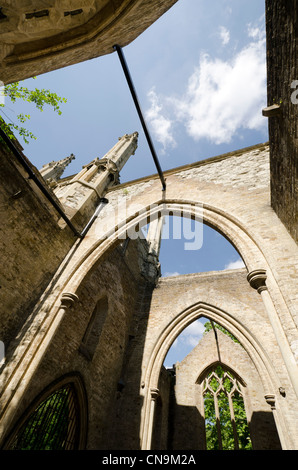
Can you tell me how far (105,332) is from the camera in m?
8.02

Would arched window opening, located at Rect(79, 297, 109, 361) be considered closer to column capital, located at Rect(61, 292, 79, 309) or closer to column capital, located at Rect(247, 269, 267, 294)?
column capital, located at Rect(61, 292, 79, 309)

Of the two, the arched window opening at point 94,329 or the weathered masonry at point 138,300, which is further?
the arched window opening at point 94,329

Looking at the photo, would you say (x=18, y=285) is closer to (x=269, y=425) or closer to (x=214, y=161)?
(x=214, y=161)

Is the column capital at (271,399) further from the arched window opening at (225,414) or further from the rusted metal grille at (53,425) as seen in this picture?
the rusted metal grille at (53,425)

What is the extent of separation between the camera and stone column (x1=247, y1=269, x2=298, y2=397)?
2932 millimetres

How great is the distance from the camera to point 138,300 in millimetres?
10594

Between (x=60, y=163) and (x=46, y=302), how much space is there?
14.9 m

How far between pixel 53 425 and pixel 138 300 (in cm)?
524

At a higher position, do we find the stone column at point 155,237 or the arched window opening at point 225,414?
the stone column at point 155,237

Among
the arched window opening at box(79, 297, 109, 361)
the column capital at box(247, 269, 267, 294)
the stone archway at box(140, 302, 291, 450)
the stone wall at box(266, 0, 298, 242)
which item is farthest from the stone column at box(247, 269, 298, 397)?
the arched window opening at box(79, 297, 109, 361)

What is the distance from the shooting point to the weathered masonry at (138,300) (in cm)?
405

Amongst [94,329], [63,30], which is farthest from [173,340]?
[63,30]

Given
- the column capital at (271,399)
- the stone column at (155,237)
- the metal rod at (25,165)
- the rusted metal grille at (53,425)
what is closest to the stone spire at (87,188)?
the metal rod at (25,165)

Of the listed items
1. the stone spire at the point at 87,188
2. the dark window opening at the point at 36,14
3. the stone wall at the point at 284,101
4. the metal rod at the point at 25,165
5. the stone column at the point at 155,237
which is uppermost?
the stone column at the point at 155,237
